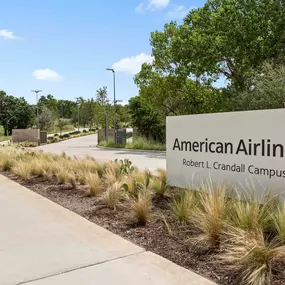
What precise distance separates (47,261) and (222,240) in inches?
83.6

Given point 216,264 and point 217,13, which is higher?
point 217,13

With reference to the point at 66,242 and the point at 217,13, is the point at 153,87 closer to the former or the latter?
the point at 217,13

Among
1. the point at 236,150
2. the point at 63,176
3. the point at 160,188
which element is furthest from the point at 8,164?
the point at 236,150

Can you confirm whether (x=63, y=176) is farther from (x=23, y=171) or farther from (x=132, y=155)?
(x=132, y=155)

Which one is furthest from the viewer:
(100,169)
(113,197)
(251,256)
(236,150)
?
(100,169)

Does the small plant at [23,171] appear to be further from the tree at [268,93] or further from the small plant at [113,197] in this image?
the tree at [268,93]

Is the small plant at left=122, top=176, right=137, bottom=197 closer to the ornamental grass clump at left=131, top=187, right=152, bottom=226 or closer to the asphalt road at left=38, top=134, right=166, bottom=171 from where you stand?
the ornamental grass clump at left=131, top=187, right=152, bottom=226

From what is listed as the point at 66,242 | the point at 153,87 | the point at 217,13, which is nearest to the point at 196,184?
the point at 66,242

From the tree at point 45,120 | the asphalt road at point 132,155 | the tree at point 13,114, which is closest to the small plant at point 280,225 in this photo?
the asphalt road at point 132,155

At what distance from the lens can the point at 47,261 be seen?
13.5ft

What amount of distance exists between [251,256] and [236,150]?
2.69 meters

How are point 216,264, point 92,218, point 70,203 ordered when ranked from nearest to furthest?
point 216,264
point 92,218
point 70,203

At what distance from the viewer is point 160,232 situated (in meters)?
5.02

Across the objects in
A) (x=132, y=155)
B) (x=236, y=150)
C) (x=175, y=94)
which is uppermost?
(x=175, y=94)
